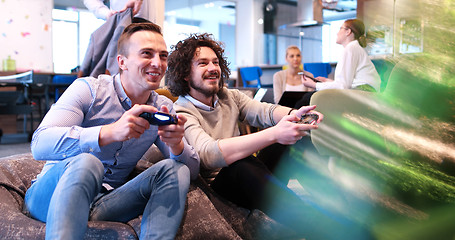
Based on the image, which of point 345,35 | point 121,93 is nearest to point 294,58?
point 345,35

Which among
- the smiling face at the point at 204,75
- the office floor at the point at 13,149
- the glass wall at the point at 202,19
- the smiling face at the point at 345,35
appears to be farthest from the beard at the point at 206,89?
the glass wall at the point at 202,19

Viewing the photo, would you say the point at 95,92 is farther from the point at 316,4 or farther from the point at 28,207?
the point at 316,4

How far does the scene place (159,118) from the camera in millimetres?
1268

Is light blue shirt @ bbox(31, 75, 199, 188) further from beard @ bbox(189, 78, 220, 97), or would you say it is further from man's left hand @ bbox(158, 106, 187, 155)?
beard @ bbox(189, 78, 220, 97)

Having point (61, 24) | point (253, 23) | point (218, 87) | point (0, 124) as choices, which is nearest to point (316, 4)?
point (253, 23)

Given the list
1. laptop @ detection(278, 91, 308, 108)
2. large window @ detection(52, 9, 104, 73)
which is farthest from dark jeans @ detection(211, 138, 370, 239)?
large window @ detection(52, 9, 104, 73)

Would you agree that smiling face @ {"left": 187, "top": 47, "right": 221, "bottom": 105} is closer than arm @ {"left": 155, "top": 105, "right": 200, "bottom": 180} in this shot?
No

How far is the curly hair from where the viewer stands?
1.80 meters

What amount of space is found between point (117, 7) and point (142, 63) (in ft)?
3.29

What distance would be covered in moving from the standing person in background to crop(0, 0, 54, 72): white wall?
21.6ft

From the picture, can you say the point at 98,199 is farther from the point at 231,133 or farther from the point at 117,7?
the point at 117,7

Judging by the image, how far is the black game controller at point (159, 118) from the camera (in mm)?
1237

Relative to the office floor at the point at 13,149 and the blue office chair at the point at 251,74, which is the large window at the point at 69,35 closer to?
the blue office chair at the point at 251,74

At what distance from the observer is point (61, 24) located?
32.3 feet
